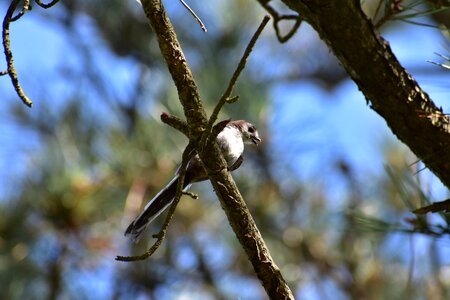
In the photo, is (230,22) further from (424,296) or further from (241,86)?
(424,296)

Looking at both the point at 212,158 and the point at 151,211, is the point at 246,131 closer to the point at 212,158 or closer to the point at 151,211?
the point at 151,211

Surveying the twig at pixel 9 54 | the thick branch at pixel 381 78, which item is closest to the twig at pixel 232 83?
the thick branch at pixel 381 78

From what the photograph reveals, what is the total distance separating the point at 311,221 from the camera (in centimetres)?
357

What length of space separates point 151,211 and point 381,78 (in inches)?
29.6

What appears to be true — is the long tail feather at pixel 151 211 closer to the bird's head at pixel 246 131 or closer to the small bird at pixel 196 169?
the small bird at pixel 196 169

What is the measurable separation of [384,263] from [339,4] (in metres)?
2.49

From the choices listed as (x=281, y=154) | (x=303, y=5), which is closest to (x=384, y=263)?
(x=281, y=154)

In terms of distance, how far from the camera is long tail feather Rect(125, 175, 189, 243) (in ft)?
5.52

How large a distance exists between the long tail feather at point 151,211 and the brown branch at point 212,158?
519 millimetres

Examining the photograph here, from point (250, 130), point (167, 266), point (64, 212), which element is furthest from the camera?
point (167, 266)

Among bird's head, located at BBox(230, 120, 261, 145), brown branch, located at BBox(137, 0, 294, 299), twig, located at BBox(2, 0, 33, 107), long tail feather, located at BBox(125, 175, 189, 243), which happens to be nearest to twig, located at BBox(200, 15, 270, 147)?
brown branch, located at BBox(137, 0, 294, 299)

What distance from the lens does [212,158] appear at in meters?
1.18

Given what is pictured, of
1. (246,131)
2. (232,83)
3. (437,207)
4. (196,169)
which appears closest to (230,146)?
(196,169)

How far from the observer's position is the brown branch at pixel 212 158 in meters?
1.16
